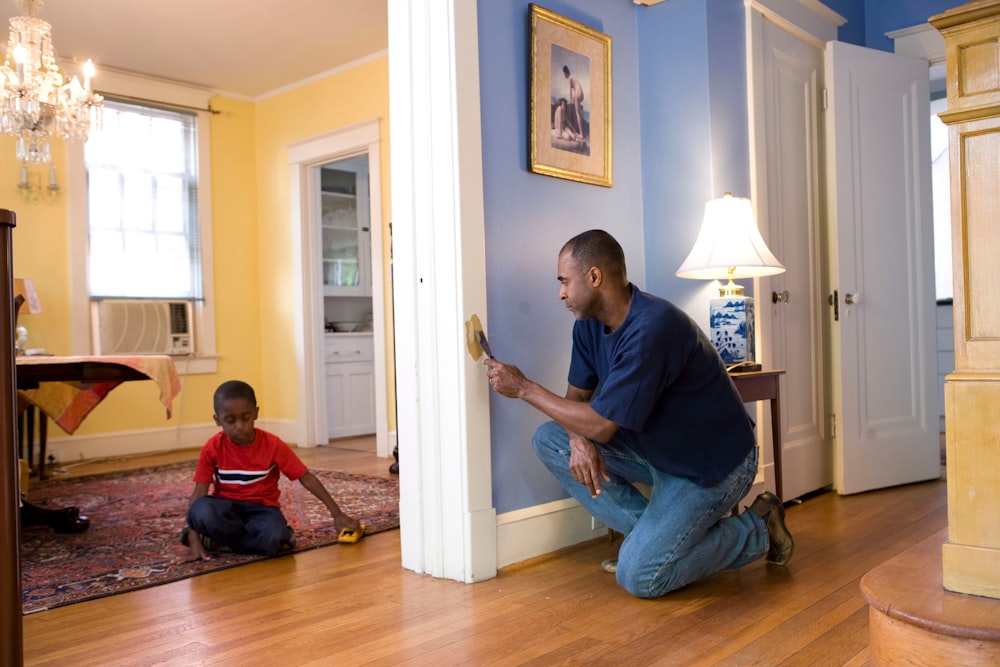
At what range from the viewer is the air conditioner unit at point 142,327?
5.60m

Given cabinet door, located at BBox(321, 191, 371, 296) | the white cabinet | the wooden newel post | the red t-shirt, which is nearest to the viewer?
the wooden newel post

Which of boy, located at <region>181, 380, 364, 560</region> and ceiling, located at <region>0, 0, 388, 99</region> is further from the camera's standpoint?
ceiling, located at <region>0, 0, 388, 99</region>

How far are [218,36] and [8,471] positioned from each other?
4.47 meters

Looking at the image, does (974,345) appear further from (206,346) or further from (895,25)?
(206,346)

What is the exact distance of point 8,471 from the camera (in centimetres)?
134

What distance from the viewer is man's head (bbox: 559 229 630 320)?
7.58 feet

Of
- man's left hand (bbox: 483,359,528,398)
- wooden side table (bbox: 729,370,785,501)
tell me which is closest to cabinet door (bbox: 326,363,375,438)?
wooden side table (bbox: 729,370,785,501)

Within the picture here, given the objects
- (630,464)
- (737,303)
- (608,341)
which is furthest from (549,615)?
(737,303)

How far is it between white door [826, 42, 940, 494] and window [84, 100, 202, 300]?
4.37m

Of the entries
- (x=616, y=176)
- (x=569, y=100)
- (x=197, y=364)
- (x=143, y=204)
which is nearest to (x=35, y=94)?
(x=143, y=204)

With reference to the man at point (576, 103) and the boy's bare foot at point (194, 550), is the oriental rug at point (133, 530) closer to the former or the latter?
the boy's bare foot at point (194, 550)

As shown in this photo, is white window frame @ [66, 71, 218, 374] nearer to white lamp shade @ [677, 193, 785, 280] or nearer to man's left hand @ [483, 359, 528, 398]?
man's left hand @ [483, 359, 528, 398]

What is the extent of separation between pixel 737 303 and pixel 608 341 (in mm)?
855

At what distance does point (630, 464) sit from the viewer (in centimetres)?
254
